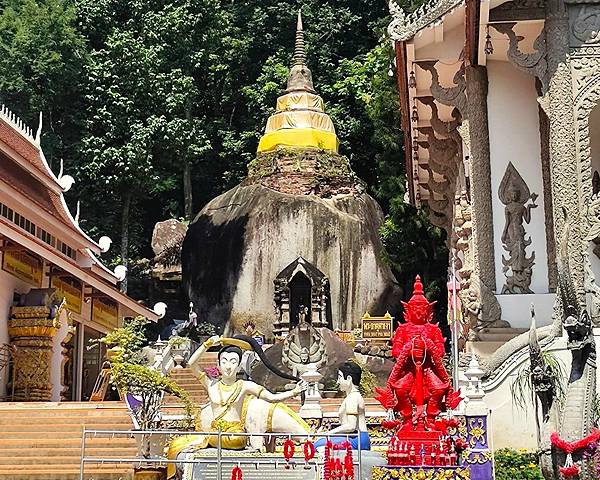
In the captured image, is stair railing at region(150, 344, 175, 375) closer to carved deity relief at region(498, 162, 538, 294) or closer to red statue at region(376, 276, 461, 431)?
carved deity relief at region(498, 162, 538, 294)

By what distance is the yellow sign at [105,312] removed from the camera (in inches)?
997

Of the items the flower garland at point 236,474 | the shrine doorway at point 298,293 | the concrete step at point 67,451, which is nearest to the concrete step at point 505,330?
the concrete step at point 67,451

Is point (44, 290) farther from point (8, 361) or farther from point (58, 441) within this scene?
point (58, 441)

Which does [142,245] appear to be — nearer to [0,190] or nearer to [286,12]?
[286,12]

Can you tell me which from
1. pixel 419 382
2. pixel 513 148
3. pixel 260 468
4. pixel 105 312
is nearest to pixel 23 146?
pixel 105 312

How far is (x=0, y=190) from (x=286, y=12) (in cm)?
2139

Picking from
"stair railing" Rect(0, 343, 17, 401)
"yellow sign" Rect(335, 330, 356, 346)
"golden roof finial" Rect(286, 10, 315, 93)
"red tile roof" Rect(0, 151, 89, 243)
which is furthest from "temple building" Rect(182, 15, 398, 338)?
"stair railing" Rect(0, 343, 17, 401)

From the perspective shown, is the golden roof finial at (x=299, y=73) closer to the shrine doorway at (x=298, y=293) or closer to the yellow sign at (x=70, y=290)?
the shrine doorway at (x=298, y=293)

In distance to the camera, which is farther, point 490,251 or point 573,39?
point 490,251

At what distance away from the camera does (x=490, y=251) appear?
505 inches

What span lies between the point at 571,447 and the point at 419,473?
7.74ft

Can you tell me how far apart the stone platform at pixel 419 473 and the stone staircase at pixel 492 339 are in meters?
4.38

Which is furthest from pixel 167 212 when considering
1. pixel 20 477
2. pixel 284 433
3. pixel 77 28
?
pixel 284 433

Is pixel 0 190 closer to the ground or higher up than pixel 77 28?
closer to the ground
